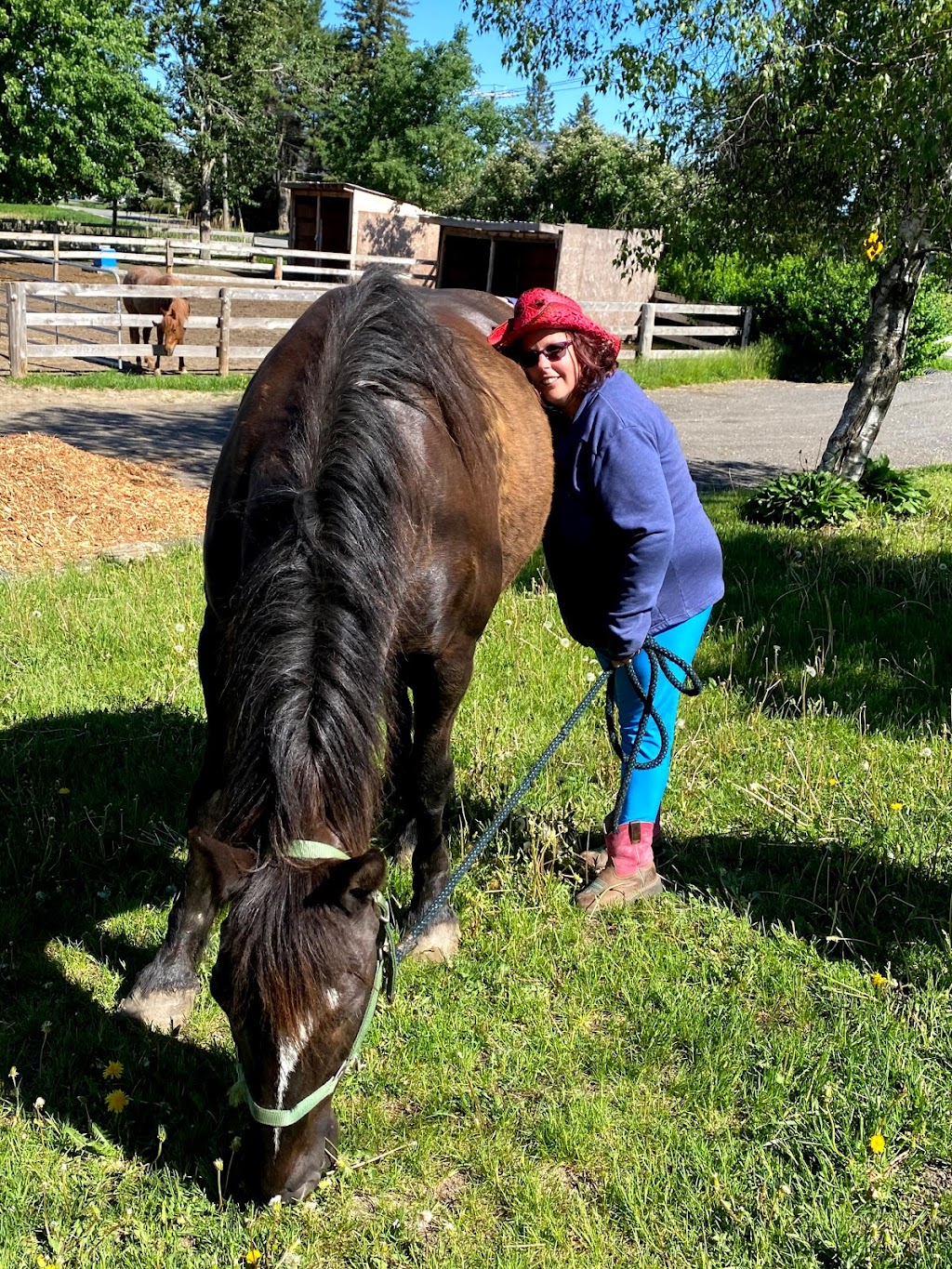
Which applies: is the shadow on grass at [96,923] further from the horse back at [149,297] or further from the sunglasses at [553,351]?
the horse back at [149,297]

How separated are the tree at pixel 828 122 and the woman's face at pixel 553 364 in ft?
12.7

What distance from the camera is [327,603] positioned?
7.36 feet

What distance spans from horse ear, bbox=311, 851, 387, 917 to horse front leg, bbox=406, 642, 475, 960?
3.84 ft

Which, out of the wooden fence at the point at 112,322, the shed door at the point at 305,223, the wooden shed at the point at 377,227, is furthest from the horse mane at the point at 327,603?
the shed door at the point at 305,223

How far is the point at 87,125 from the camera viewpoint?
3306 centimetres

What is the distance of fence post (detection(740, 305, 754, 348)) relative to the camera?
20734 millimetres

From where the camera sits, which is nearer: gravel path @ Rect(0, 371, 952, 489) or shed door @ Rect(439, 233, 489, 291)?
gravel path @ Rect(0, 371, 952, 489)

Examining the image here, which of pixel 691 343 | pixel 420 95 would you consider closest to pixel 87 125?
pixel 420 95

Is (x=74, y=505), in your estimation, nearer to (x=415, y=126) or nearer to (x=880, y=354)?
(x=880, y=354)

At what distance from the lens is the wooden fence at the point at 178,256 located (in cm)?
2034

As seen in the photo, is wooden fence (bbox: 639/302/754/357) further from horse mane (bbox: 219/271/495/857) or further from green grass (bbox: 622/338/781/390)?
horse mane (bbox: 219/271/495/857)

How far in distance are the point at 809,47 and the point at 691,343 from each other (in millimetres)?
14317

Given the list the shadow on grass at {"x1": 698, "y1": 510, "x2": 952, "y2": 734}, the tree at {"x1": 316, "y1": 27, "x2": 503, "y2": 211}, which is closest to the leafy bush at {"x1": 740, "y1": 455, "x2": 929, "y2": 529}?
the shadow on grass at {"x1": 698, "y1": 510, "x2": 952, "y2": 734}

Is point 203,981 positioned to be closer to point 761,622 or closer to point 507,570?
point 507,570
